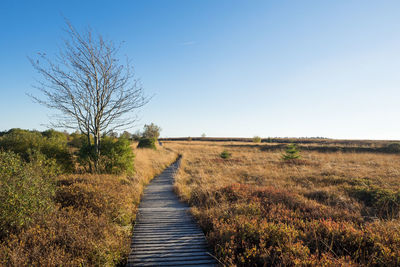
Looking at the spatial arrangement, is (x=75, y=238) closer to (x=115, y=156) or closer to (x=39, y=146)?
(x=115, y=156)

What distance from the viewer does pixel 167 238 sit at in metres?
4.82

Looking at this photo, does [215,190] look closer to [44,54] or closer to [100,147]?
[100,147]

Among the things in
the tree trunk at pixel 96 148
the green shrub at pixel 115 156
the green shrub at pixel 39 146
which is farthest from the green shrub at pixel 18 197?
the green shrub at pixel 115 156

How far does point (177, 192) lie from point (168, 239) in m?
4.19

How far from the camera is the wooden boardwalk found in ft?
12.9

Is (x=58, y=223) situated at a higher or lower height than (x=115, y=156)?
lower

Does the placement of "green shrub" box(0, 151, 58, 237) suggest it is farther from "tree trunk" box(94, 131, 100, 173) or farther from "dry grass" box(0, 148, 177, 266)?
"tree trunk" box(94, 131, 100, 173)

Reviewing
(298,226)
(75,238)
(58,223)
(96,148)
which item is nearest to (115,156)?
(96,148)

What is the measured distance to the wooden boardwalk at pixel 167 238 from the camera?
3936mm

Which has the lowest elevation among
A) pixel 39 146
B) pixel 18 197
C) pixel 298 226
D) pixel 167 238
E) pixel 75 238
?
pixel 167 238

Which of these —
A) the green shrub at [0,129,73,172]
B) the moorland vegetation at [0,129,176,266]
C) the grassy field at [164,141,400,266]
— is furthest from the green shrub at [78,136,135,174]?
the grassy field at [164,141,400,266]

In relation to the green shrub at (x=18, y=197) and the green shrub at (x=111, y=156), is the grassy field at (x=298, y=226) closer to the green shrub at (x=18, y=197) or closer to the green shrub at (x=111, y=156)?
the green shrub at (x=111, y=156)

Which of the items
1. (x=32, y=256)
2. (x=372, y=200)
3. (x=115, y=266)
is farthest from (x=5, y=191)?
(x=372, y=200)

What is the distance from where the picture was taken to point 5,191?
4.07 meters
